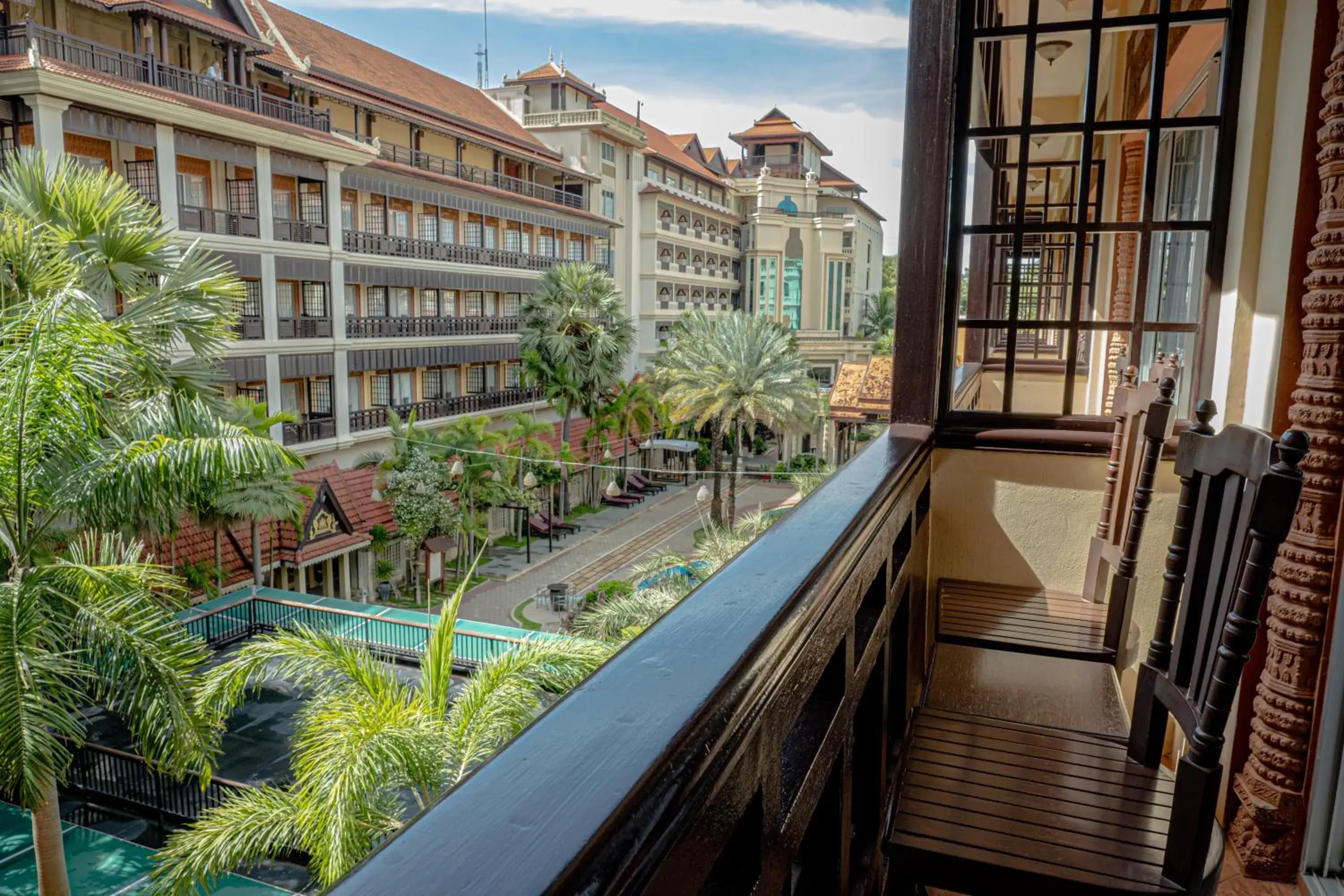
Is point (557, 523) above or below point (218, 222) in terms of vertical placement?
below

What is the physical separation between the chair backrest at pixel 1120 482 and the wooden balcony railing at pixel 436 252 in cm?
1815

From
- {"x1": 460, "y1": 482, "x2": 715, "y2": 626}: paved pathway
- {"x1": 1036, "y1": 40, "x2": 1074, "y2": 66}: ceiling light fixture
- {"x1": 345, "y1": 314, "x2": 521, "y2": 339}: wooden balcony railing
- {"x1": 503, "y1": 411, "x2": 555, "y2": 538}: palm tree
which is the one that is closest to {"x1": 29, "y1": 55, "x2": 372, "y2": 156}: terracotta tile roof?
{"x1": 345, "y1": 314, "x2": 521, "y2": 339}: wooden balcony railing

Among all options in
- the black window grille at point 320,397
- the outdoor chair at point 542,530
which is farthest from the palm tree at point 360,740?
the outdoor chair at point 542,530

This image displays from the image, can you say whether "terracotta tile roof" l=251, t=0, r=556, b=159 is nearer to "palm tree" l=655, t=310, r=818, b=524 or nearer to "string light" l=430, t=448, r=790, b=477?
"string light" l=430, t=448, r=790, b=477

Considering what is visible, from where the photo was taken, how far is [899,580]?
1.92m

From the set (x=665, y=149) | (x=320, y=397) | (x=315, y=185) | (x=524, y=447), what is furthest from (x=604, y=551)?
(x=665, y=149)

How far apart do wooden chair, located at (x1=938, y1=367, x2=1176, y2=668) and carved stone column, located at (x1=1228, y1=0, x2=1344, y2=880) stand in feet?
0.99

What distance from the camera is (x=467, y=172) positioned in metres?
23.1

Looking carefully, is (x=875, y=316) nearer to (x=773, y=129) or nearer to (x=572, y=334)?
(x=773, y=129)

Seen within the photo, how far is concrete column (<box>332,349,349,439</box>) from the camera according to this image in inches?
720

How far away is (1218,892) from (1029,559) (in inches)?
35.8

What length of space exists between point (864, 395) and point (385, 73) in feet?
59.8

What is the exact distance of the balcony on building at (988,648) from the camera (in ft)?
1.72

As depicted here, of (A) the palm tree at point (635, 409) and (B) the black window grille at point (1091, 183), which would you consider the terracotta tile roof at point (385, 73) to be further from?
(B) the black window grille at point (1091, 183)
